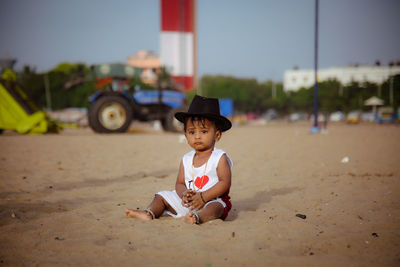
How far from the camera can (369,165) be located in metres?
5.59

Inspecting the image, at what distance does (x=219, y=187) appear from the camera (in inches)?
110

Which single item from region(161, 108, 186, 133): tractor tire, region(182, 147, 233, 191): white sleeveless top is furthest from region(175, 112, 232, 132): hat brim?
region(161, 108, 186, 133): tractor tire

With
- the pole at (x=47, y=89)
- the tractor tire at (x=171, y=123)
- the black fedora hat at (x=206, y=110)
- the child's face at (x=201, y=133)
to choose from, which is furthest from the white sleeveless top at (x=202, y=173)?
the pole at (x=47, y=89)

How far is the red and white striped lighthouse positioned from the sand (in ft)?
154

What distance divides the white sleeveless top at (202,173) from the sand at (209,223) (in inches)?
13.7

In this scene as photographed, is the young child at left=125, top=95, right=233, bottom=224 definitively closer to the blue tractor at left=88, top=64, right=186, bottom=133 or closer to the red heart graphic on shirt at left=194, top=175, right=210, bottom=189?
the red heart graphic on shirt at left=194, top=175, right=210, bottom=189

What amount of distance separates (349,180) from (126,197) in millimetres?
2847

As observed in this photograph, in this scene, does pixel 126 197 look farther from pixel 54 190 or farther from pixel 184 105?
pixel 184 105

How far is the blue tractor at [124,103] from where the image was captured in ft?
38.0

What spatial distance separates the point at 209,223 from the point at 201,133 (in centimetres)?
73

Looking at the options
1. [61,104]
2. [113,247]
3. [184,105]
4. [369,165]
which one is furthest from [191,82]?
[113,247]

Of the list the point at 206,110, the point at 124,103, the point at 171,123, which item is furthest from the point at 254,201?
the point at 171,123

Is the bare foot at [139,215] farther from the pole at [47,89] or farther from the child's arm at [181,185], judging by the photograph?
the pole at [47,89]

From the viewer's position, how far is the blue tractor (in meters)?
11.6
